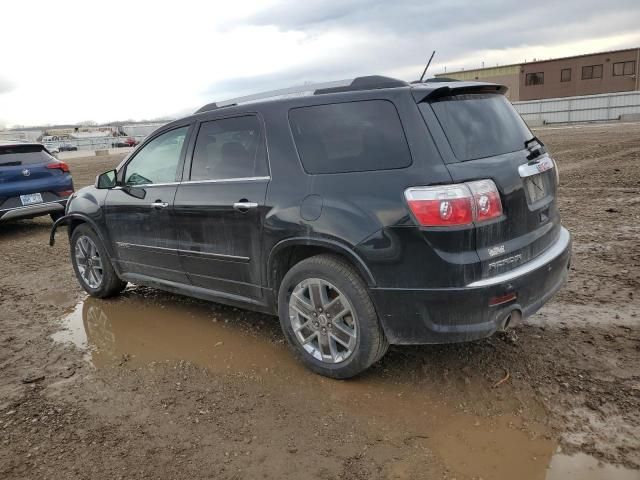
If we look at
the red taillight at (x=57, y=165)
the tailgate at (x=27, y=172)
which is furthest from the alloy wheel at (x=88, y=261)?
the red taillight at (x=57, y=165)

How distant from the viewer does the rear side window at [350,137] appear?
10.2ft

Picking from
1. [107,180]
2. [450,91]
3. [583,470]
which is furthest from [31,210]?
[583,470]

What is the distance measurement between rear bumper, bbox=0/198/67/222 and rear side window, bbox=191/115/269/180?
601 centimetres

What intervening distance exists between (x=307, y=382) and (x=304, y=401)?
0.24 metres

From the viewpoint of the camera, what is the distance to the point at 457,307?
2932 mm

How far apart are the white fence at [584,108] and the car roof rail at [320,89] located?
36945mm

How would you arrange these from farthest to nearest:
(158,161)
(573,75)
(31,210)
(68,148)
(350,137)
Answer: (68,148) < (573,75) < (31,210) < (158,161) < (350,137)

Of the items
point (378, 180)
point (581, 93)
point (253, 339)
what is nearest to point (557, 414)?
point (378, 180)

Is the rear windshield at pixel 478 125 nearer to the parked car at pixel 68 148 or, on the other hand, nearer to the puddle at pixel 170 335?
the puddle at pixel 170 335

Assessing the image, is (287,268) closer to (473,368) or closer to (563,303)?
(473,368)

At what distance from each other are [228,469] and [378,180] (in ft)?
5.84

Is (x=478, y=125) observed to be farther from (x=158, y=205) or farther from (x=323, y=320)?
(x=158, y=205)

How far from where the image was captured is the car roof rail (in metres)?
3.30

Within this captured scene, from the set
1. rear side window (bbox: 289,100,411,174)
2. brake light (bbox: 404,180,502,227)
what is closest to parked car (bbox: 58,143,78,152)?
rear side window (bbox: 289,100,411,174)
